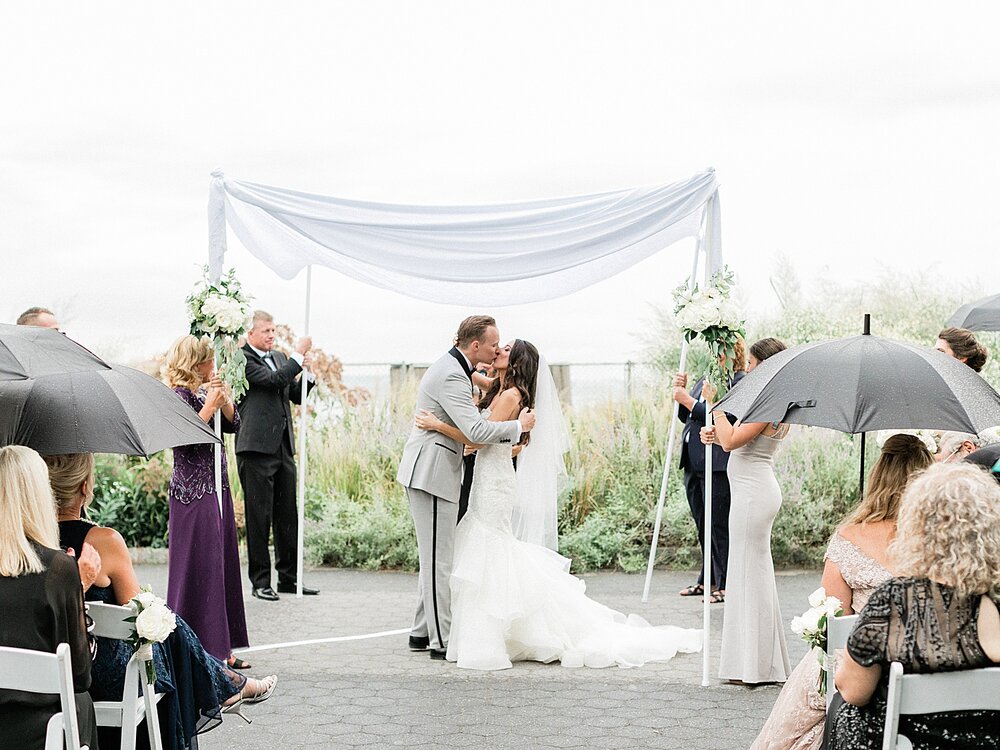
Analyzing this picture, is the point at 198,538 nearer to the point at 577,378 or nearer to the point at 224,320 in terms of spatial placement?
the point at 224,320

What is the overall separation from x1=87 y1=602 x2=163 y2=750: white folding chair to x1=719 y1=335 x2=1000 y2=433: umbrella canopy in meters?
2.41

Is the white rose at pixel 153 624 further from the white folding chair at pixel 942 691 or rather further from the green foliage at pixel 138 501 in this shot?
the green foliage at pixel 138 501

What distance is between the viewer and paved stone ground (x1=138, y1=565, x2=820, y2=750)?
17.3 feet

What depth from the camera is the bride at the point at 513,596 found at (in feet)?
21.8

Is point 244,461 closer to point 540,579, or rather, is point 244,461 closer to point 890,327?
point 540,579

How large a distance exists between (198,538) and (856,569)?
3764mm

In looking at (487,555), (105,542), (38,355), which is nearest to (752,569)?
(487,555)

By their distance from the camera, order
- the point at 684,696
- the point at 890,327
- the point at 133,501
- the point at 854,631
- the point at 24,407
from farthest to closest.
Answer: the point at 890,327
the point at 133,501
the point at 684,696
the point at 24,407
the point at 854,631

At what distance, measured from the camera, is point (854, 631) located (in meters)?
3.24

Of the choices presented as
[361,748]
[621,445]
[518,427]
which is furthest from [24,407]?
[621,445]

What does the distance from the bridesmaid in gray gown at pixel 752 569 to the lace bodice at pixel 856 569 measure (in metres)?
1.97

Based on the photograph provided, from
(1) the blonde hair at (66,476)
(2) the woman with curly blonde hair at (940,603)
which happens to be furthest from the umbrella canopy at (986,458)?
(1) the blonde hair at (66,476)

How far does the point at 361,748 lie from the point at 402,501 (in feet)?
19.6

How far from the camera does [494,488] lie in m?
6.95
